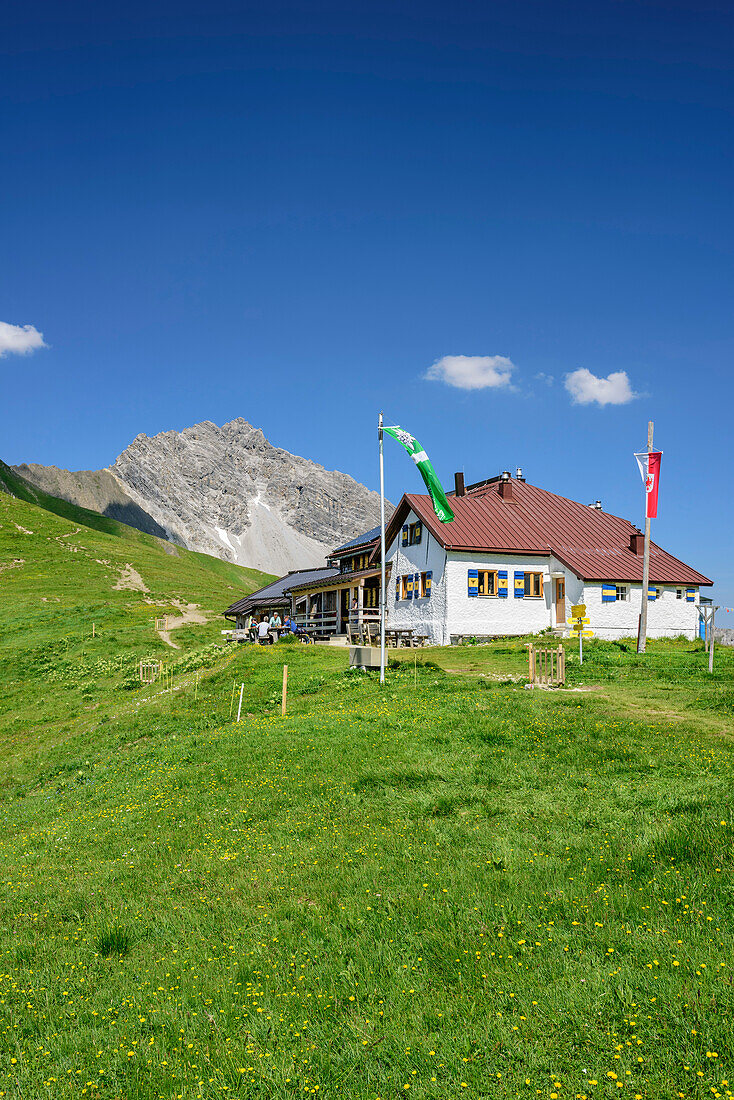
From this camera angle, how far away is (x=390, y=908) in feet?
27.8

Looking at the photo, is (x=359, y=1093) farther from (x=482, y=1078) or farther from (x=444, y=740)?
(x=444, y=740)

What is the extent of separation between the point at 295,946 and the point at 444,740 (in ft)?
24.1

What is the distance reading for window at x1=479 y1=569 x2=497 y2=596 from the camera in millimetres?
41969

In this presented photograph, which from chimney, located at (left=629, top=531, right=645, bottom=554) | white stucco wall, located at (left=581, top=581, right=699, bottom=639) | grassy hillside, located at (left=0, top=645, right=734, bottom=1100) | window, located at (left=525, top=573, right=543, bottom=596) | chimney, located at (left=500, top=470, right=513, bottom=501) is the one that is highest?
chimney, located at (left=500, top=470, right=513, bottom=501)

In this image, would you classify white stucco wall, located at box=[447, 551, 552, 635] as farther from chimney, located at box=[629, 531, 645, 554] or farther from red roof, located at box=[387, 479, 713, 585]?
chimney, located at box=[629, 531, 645, 554]

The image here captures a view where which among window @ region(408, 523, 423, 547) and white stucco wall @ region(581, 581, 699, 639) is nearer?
white stucco wall @ region(581, 581, 699, 639)

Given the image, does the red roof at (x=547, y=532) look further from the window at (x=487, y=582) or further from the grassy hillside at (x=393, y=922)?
the grassy hillside at (x=393, y=922)

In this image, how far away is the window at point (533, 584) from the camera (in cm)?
4297

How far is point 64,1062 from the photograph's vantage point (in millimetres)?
6738

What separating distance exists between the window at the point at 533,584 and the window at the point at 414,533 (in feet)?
23.8

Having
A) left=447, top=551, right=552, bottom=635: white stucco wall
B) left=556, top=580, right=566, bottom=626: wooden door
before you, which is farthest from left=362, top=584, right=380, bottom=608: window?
left=556, top=580, right=566, bottom=626: wooden door

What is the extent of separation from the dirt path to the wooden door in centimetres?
2352

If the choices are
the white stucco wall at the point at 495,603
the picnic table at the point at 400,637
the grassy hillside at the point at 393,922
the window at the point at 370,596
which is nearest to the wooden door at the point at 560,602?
the white stucco wall at the point at 495,603

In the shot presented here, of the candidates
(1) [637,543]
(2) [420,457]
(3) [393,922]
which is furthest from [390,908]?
(1) [637,543]
